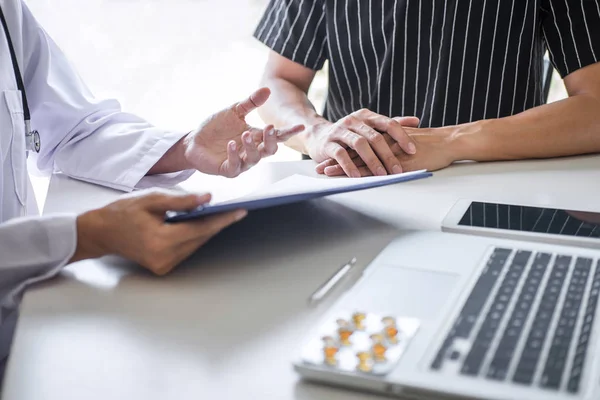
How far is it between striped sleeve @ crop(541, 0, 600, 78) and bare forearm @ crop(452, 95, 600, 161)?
16 cm

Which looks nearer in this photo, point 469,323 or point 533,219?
point 469,323

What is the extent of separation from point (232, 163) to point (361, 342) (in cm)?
55

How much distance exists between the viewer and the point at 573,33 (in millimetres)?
1207

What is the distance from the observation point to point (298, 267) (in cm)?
66

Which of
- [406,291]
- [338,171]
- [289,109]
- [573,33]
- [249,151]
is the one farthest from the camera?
[289,109]

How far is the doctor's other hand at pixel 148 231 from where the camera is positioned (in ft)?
2.09

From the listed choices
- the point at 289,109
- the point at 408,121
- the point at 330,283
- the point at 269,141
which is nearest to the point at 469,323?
the point at 330,283

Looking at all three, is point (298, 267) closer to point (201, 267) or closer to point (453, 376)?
point (201, 267)

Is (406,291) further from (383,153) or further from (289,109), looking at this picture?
(289,109)

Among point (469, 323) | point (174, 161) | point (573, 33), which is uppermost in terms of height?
point (573, 33)

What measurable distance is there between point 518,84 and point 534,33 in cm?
11

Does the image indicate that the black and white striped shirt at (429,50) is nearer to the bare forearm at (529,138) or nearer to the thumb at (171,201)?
the bare forearm at (529,138)

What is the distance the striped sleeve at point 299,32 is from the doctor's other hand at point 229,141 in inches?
19.2

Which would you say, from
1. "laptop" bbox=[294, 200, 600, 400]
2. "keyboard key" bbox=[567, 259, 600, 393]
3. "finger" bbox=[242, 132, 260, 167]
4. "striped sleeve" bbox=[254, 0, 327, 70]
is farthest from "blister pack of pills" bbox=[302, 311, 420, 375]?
"striped sleeve" bbox=[254, 0, 327, 70]
